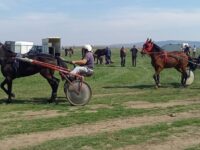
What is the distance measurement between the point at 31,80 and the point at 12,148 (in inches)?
679

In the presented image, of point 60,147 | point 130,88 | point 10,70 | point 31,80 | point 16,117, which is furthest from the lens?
point 31,80

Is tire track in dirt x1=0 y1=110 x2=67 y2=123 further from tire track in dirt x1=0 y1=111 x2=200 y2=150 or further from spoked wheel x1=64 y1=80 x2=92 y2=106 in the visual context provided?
tire track in dirt x1=0 y1=111 x2=200 y2=150

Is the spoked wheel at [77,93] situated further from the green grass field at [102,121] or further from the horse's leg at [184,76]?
the horse's leg at [184,76]

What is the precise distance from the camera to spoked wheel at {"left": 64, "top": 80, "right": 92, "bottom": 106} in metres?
15.5

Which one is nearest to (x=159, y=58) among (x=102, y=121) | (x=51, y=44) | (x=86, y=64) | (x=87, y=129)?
(x=86, y=64)

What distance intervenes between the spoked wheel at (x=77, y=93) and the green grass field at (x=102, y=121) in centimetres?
29

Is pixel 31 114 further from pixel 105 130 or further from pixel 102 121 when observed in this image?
pixel 105 130

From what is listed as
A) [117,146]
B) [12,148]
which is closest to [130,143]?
[117,146]

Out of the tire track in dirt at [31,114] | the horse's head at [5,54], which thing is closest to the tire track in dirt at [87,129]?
the tire track in dirt at [31,114]

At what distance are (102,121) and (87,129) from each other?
1118 millimetres

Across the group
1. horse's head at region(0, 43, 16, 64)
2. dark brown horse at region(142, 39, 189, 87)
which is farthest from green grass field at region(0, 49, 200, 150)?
dark brown horse at region(142, 39, 189, 87)

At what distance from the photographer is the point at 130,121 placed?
40.4ft

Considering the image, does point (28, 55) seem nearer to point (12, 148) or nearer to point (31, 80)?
point (12, 148)

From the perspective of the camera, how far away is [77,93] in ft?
51.0
